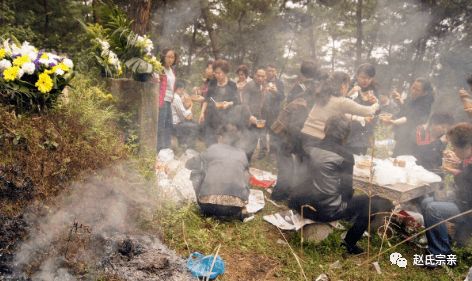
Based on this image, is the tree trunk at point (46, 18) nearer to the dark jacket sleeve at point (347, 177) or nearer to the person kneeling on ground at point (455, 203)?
the dark jacket sleeve at point (347, 177)

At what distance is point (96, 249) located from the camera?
9.77 ft

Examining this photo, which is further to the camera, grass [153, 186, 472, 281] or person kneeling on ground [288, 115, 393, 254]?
person kneeling on ground [288, 115, 393, 254]

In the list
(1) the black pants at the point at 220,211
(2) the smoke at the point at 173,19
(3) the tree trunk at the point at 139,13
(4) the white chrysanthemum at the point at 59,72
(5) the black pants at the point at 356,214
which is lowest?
(1) the black pants at the point at 220,211

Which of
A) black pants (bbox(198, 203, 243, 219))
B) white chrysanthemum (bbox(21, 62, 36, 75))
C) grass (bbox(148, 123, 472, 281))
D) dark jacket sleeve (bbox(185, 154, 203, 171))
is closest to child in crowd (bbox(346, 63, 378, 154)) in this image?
grass (bbox(148, 123, 472, 281))

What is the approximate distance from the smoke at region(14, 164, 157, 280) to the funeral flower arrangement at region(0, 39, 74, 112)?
3.23 ft

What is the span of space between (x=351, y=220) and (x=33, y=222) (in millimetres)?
4131

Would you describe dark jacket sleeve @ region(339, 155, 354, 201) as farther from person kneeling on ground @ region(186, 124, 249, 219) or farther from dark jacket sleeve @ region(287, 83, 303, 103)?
dark jacket sleeve @ region(287, 83, 303, 103)

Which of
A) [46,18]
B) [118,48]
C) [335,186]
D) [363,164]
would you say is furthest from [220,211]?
[46,18]

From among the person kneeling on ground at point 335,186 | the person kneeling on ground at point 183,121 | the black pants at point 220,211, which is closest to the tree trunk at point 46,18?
the person kneeling on ground at point 183,121

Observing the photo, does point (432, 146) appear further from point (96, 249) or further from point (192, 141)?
point (96, 249)

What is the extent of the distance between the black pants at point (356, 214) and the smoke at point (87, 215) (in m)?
2.13

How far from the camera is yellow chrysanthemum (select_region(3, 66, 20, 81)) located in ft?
10.3

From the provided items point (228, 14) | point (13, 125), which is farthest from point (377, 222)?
point (228, 14)

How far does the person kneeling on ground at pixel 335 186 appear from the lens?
4113 mm
